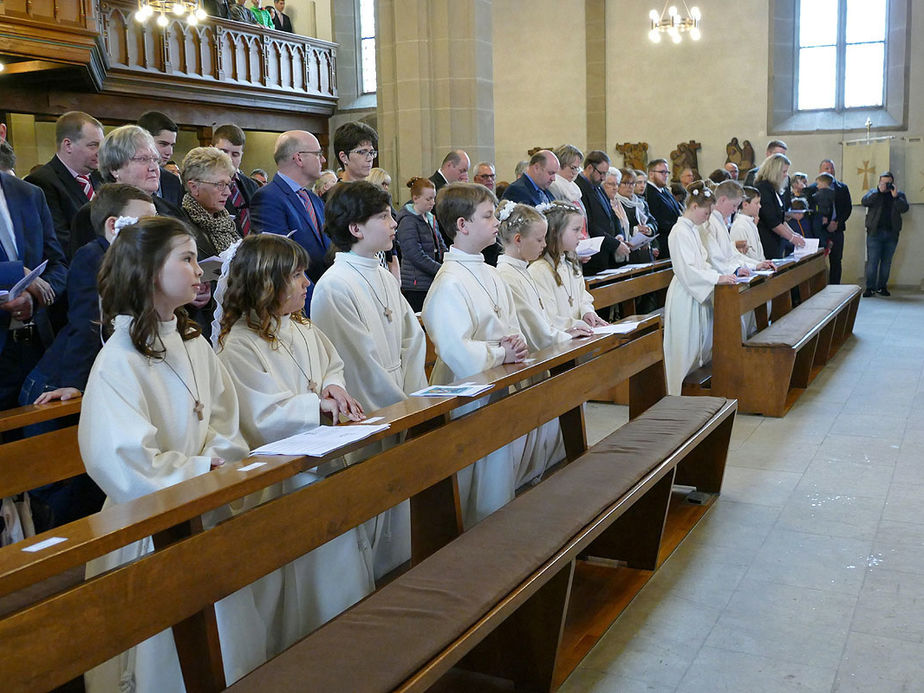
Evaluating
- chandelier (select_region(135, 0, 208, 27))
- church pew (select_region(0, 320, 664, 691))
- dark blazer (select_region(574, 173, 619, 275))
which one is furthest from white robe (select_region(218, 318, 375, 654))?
chandelier (select_region(135, 0, 208, 27))

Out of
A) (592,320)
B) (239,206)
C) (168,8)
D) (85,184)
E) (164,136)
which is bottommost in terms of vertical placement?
(592,320)

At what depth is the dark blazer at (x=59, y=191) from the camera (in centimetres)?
446

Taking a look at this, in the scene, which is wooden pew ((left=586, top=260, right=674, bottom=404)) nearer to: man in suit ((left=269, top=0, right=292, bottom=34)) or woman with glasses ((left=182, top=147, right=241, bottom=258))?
woman with glasses ((left=182, top=147, right=241, bottom=258))

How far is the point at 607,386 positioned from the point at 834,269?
1005 cm

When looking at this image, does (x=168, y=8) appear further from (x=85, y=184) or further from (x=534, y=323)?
(x=534, y=323)

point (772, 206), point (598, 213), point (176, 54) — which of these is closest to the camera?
point (598, 213)

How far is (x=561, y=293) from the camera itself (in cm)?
536

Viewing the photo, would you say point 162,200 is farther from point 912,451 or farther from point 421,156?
point 421,156

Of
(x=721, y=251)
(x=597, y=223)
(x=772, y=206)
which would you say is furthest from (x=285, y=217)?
(x=772, y=206)

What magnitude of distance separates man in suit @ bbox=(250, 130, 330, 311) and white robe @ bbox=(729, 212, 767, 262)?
219 inches

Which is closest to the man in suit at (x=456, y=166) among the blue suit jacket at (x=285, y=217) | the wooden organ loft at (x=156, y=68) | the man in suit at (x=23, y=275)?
the blue suit jacket at (x=285, y=217)

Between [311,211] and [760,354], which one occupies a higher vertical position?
[311,211]

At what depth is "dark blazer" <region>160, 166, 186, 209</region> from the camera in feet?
15.8

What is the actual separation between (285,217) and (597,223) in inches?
170
